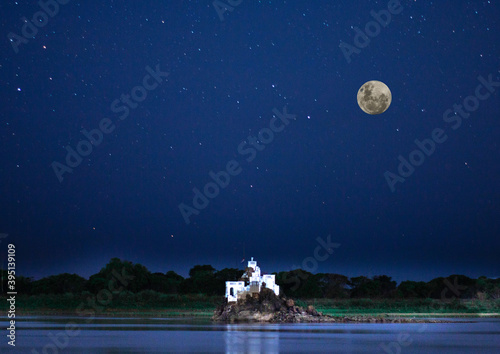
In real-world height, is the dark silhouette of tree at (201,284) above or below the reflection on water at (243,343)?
above

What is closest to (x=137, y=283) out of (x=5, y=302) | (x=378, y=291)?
(x=5, y=302)

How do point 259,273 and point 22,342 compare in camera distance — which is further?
point 259,273

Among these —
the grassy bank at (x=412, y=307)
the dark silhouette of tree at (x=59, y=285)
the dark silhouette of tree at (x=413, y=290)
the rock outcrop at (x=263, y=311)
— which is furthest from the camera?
the dark silhouette of tree at (x=413, y=290)

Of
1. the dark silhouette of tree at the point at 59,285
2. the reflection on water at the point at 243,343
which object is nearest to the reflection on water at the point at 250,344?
the reflection on water at the point at 243,343

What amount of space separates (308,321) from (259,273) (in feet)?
32.3

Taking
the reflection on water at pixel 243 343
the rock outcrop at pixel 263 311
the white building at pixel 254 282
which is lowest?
the reflection on water at pixel 243 343

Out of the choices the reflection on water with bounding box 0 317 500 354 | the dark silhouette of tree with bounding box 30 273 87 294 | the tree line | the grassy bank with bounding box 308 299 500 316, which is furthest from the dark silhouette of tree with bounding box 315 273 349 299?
the reflection on water with bounding box 0 317 500 354

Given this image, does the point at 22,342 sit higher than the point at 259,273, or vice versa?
the point at 259,273

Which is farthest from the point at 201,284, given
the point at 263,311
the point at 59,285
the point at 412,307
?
the point at 263,311

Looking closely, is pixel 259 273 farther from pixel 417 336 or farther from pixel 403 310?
pixel 403 310

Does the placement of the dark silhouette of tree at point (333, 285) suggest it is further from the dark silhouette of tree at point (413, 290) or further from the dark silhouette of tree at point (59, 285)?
the dark silhouette of tree at point (59, 285)

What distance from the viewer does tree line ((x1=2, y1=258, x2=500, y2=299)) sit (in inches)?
5054

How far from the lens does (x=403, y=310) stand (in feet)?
389

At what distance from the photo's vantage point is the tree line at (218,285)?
128375 mm
